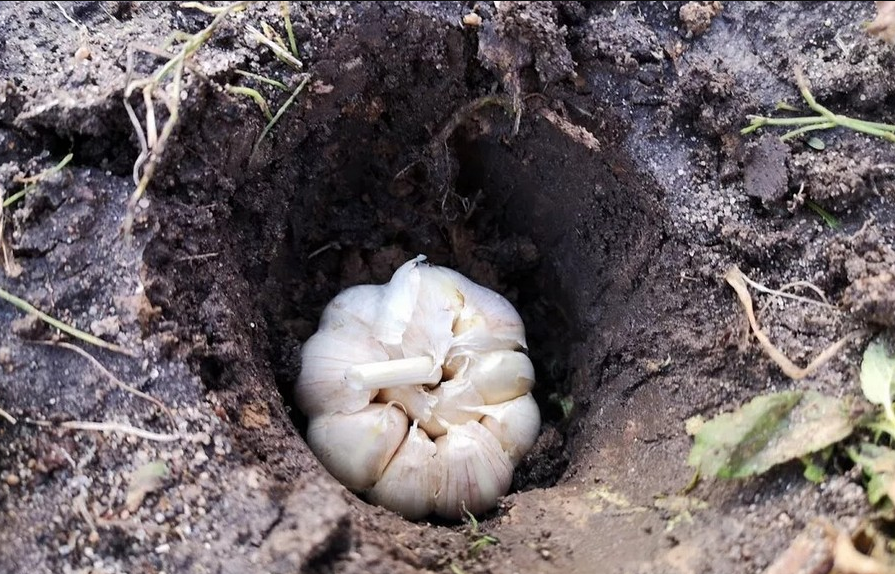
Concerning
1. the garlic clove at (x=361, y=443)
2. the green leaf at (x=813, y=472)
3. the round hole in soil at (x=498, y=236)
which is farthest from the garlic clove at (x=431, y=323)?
the green leaf at (x=813, y=472)

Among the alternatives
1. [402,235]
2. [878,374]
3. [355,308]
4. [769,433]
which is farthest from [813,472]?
[402,235]

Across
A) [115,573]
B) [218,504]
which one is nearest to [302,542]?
[218,504]

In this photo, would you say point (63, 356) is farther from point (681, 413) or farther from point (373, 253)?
point (681, 413)

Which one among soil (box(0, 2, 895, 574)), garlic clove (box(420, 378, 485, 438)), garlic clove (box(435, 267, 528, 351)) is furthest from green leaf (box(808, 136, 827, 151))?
garlic clove (box(420, 378, 485, 438))

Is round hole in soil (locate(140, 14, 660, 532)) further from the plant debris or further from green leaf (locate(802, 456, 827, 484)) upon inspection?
green leaf (locate(802, 456, 827, 484))

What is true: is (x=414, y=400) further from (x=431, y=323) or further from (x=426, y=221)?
(x=426, y=221)

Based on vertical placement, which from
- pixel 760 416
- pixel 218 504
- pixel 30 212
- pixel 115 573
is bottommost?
pixel 115 573
